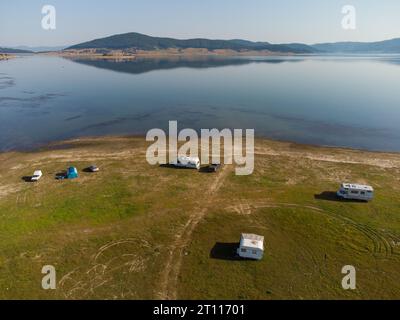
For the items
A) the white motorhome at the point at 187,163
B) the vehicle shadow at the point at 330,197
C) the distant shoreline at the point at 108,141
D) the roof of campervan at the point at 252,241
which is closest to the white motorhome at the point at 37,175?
the distant shoreline at the point at 108,141

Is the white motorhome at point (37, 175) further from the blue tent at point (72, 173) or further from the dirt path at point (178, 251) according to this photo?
the dirt path at point (178, 251)

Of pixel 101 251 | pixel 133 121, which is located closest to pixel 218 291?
pixel 101 251

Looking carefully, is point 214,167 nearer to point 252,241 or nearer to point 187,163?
point 187,163

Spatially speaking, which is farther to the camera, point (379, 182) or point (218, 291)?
point (379, 182)

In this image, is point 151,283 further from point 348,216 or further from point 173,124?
point 173,124

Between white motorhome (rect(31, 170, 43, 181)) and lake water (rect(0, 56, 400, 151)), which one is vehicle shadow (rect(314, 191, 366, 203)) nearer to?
lake water (rect(0, 56, 400, 151))

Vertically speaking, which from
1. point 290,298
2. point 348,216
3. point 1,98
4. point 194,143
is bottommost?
point 290,298

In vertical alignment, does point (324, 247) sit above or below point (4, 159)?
below
